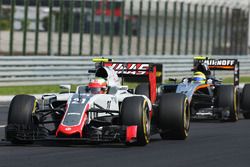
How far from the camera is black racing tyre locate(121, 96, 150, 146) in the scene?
1400 cm

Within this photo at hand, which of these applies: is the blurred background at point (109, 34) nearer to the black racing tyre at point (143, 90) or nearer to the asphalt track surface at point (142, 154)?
the black racing tyre at point (143, 90)

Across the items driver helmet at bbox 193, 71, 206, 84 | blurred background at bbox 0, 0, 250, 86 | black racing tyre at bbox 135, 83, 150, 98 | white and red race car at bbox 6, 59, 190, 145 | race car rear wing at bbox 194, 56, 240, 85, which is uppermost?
blurred background at bbox 0, 0, 250, 86

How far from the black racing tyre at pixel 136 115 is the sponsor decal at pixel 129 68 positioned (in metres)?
2.37

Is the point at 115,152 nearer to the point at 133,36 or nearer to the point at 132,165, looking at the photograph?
the point at 132,165

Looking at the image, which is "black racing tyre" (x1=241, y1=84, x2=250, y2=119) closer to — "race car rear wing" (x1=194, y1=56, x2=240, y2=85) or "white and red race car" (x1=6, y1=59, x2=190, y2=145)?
"race car rear wing" (x1=194, y1=56, x2=240, y2=85)

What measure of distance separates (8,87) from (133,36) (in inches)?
476

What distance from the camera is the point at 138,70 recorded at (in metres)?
16.7

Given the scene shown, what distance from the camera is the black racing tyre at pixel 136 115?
1400 centimetres

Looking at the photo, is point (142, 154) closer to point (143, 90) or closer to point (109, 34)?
point (143, 90)

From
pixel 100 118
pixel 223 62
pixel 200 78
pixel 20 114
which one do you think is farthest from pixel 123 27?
pixel 20 114

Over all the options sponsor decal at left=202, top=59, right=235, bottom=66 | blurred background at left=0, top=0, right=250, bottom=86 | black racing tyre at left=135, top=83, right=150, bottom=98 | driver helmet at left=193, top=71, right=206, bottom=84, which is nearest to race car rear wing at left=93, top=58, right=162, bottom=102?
black racing tyre at left=135, top=83, right=150, bottom=98

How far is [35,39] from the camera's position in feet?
118

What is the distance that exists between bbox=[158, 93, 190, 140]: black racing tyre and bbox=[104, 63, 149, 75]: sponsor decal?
1413 mm

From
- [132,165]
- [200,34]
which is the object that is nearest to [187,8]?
[200,34]
